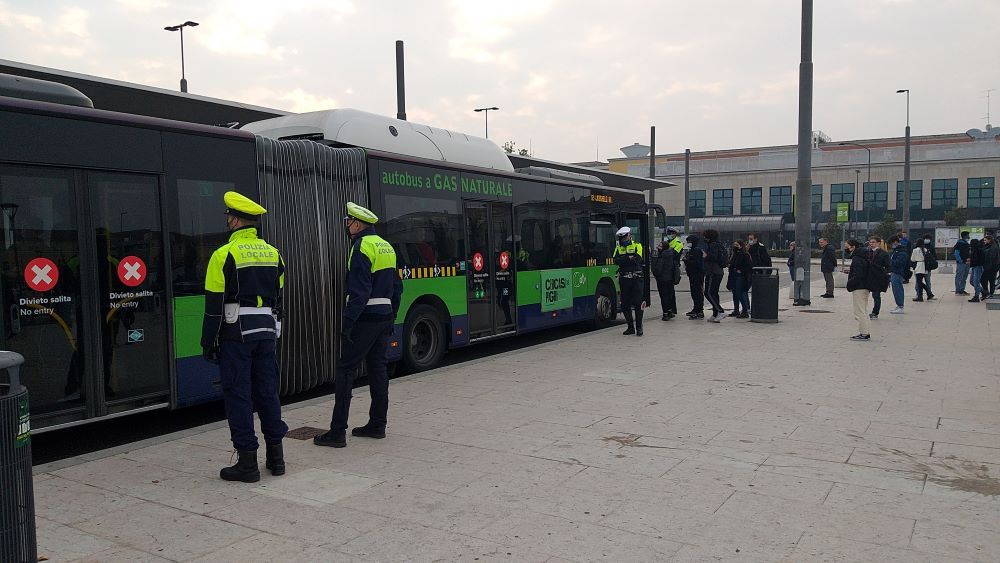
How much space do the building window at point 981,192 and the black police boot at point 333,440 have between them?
7949cm

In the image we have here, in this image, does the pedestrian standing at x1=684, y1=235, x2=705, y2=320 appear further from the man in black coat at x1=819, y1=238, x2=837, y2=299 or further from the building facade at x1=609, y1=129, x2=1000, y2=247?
the building facade at x1=609, y1=129, x2=1000, y2=247

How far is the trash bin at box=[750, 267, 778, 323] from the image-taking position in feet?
47.9

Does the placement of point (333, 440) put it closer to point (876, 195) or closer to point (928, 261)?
point (928, 261)

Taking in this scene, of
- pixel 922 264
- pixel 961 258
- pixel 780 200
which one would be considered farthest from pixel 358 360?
pixel 780 200

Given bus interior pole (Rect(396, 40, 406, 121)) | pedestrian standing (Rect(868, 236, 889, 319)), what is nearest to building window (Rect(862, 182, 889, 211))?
bus interior pole (Rect(396, 40, 406, 121))

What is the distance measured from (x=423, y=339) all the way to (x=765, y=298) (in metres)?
7.75

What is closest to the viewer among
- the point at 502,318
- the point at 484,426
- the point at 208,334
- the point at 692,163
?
the point at 208,334

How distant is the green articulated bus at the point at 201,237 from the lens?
225 inches

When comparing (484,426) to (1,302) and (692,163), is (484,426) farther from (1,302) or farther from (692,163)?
(692,163)

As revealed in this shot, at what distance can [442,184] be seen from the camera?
1009cm

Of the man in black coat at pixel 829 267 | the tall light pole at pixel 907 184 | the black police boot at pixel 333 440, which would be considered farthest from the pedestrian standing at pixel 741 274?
the tall light pole at pixel 907 184

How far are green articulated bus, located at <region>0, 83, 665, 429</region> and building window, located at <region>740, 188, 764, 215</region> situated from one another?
71.7m

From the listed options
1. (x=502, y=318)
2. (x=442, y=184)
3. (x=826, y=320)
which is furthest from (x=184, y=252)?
(x=826, y=320)

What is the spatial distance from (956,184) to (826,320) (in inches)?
2678
